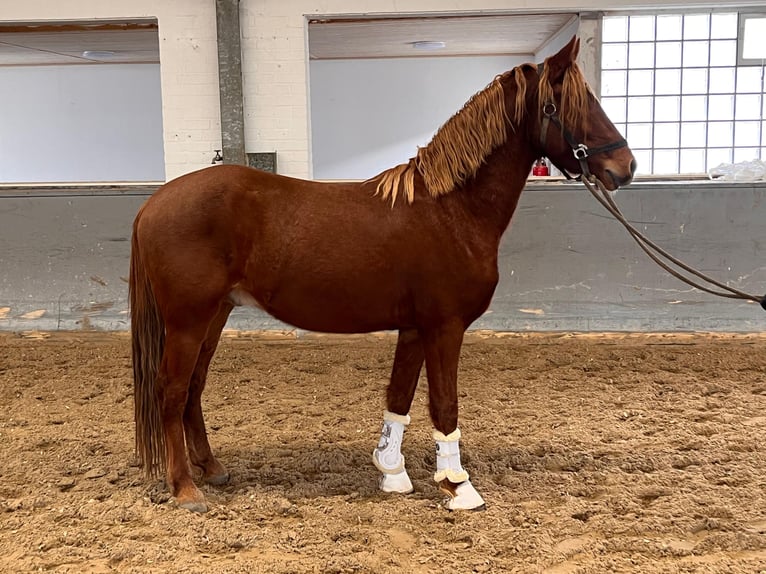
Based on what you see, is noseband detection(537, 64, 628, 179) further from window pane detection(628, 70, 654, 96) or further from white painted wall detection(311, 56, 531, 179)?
white painted wall detection(311, 56, 531, 179)

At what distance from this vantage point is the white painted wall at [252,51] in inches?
205

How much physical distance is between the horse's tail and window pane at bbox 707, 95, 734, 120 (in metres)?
5.55

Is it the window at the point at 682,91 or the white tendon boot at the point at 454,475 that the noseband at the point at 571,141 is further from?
the window at the point at 682,91

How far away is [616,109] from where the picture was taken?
6.49 m

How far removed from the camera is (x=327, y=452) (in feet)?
10.0

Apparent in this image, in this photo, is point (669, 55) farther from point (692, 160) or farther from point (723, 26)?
point (692, 160)

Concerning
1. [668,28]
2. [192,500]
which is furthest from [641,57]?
[192,500]

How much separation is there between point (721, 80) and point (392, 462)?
17.2 ft

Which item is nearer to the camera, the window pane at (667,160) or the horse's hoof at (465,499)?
the horse's hoof at (465,499)

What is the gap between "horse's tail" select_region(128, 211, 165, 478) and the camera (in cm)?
262

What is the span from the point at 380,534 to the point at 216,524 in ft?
1.87

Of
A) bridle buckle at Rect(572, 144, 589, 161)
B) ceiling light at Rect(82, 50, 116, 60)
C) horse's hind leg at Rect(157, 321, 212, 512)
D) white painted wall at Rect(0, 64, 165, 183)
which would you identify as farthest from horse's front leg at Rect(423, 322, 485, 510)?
white painted wall at Rect(0, 64, 165, 183)

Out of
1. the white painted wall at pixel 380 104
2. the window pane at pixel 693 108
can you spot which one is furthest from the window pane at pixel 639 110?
the white painted wall at pixel 380 104

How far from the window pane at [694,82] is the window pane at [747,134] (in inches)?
18.5
